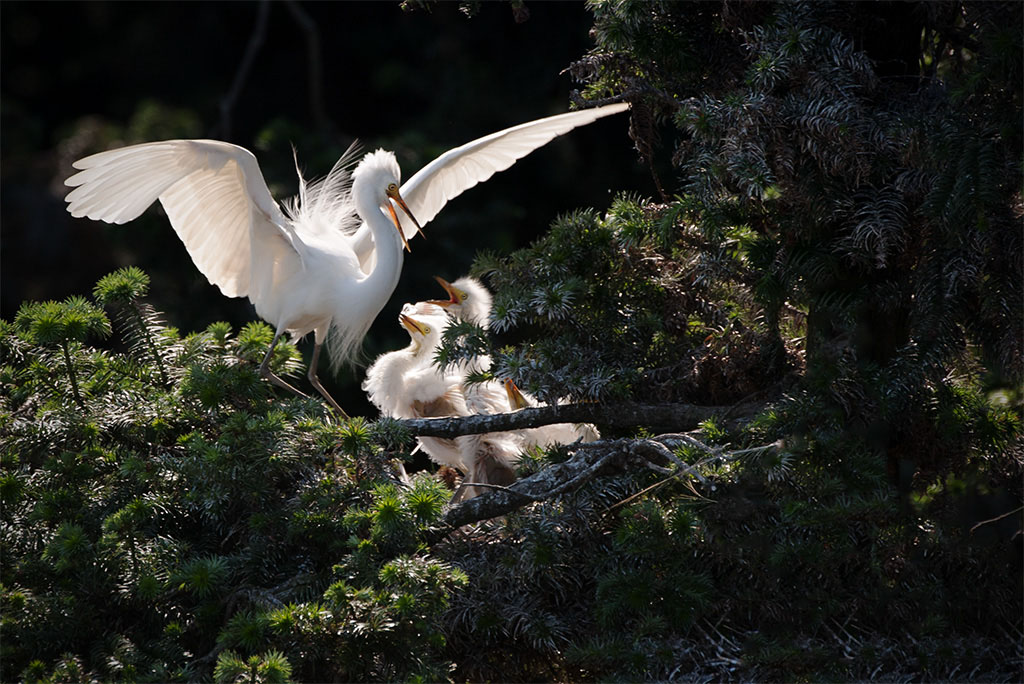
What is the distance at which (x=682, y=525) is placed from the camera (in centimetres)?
224

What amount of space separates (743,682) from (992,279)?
40.4 inches

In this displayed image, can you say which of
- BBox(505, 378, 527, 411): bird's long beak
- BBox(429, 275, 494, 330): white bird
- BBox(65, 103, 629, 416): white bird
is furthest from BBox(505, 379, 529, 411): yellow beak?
BBox(65, 103, 629, 416): white bird

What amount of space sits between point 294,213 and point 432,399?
34.5 inches

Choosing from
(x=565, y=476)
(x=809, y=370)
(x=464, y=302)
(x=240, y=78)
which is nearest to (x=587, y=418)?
(x=565, y=476)

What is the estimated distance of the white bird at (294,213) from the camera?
9.79ft

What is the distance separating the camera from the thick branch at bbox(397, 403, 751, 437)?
274 cm

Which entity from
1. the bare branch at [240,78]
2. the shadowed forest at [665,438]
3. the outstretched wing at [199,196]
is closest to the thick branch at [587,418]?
the shadowed forest at [665,438]

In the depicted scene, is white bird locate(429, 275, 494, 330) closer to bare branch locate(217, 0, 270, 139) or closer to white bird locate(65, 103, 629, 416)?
white bird locate(65, 103, 629, 416)

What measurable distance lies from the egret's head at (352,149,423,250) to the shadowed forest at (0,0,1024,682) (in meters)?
0.80

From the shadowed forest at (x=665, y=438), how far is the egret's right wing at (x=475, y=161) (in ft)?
2.14

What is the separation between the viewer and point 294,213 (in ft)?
12.5

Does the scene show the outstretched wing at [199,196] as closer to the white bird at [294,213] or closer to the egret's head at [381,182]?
the white bird at [294,213]

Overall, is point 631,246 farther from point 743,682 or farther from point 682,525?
point 743,682

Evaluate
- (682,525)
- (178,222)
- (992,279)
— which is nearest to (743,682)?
(682,525)
